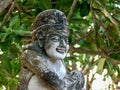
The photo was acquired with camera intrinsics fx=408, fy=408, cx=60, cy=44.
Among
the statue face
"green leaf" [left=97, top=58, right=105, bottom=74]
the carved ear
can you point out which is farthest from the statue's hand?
"green leaf" [left=97, top=58, right=105, bottom=74]

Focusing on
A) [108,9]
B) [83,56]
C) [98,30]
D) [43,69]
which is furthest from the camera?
[83,56]

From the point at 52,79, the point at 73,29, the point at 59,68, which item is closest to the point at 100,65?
the point at 73,29

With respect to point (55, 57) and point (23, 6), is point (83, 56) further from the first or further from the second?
point (55, 57)

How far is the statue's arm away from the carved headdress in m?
0.14

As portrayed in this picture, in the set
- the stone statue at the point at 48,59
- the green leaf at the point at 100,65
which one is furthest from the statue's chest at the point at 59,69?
the green leaf at the point at 100,65

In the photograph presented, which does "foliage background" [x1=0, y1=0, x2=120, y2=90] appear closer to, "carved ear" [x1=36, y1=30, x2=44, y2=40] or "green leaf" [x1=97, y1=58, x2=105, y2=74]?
"green leaf" [x1=97, y1=58, x2=105, y2=74]

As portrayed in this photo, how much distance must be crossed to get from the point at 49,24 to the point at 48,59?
0.20 meters

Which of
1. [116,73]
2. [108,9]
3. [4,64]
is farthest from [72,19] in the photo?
[116,73]

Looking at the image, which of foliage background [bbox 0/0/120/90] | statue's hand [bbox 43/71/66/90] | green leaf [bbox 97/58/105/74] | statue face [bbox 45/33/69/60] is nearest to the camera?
statue's hand [bbox 43/71/66/90]

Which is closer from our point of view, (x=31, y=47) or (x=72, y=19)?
(x=31, y=47)

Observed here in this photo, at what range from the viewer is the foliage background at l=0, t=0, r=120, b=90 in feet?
10.6

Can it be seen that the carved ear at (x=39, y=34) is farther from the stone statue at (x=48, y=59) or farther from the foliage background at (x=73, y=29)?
the foliage background at (x=73, y=29)

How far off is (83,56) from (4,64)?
1163mm

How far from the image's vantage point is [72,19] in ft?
11.1
